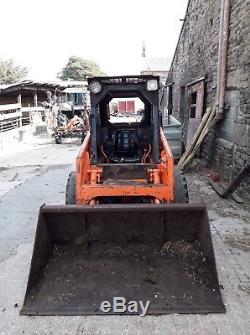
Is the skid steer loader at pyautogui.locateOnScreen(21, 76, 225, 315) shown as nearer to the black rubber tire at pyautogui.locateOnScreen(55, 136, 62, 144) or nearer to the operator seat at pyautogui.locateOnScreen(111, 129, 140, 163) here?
the operator seat at pyautogui.locateOnScreen(111, 129, 140, 163)

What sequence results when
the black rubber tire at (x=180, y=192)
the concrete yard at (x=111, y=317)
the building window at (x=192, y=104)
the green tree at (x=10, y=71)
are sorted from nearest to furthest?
the concrete yard at (x=111, y=317) < the black rubber tire at (x=180, y=192) < the building window at (x=192, y=104) < the green tree at (x=10, y=71)

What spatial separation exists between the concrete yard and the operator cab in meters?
1.53

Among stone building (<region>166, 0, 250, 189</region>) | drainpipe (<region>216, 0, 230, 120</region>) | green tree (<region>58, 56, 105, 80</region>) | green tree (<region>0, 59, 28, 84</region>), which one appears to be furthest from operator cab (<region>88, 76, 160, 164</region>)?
green tree (<region>58, 56, 105, 80</region>)

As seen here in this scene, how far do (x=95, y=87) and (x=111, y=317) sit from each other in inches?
111

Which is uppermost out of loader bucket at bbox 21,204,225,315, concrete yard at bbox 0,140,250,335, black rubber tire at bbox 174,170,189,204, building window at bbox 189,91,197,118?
building window at bbox 189,91,197,118

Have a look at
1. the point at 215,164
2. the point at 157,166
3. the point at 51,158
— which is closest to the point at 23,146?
the point at 51,158

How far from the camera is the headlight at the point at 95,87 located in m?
4.30

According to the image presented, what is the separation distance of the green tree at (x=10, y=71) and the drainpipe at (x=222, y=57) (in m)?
35.8

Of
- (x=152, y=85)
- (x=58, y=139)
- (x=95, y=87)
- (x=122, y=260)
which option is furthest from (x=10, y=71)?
(x=122, y=260)

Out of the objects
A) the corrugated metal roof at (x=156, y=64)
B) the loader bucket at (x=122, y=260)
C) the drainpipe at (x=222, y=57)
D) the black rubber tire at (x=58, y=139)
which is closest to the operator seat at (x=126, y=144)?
the loader bucket at (x=122, y=260)

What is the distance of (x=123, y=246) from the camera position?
352 centimetres

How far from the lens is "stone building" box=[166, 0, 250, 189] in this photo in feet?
20.0

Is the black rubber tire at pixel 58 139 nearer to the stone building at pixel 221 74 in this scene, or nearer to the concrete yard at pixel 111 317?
the stone building at pixel 221 74

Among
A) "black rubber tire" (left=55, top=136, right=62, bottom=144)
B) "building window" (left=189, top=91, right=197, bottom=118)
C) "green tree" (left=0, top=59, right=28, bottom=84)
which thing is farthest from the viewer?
"green tree" (left=0, top=59, right=28, bottom=84)
